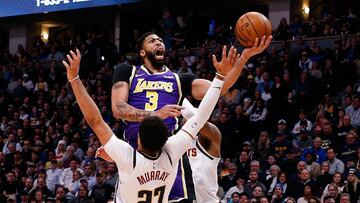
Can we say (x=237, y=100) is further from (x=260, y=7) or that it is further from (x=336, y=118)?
(x=260, y=7)

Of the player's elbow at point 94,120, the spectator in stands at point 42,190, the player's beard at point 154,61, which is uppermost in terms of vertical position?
the player's beard at point 154,61

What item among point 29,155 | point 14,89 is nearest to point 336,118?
point 29,155

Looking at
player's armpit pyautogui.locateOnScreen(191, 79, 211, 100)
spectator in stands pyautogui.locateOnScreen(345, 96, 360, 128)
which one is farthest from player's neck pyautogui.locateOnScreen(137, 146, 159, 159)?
spectator in stands pyautogui.locateOnScreen(345, 96, 360, 128)

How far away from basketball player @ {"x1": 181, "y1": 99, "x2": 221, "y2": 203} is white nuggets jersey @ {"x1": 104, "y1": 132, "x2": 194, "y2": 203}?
158 centimetres

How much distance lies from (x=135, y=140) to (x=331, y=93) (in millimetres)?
10034

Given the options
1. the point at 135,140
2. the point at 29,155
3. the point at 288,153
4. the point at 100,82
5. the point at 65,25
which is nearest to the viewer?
the point at 135,140

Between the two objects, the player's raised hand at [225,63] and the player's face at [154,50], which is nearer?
the player's raised hand at [225,63]

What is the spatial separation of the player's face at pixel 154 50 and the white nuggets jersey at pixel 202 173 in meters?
1.17

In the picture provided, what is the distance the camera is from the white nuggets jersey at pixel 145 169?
16.2 feet

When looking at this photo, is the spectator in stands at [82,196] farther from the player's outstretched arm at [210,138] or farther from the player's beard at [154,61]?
the player's beard at [154,61]

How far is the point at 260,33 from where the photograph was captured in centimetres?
597

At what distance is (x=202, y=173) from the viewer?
22.4ft

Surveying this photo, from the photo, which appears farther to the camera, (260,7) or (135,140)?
(260,7)

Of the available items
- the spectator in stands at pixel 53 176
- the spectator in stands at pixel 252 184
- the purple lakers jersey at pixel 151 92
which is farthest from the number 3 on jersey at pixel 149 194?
the spectator in stands at pixel 53 176
